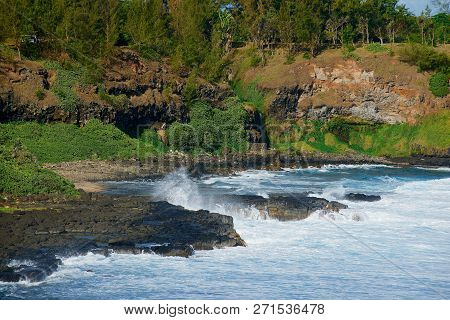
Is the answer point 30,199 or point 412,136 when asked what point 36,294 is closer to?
point 30,199

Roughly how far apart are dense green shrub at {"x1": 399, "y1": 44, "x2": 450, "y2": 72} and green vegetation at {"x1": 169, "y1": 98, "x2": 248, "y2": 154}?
16.9 meters

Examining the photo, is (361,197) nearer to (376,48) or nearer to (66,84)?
(66,84)

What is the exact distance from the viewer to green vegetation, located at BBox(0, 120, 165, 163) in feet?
132

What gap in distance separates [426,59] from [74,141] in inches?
1278

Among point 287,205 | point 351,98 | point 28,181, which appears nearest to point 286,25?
point 351,98

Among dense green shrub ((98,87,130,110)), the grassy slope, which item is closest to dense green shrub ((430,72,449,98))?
the grassy slope

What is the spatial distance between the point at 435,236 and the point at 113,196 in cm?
1362

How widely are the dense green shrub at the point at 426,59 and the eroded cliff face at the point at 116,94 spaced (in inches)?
683

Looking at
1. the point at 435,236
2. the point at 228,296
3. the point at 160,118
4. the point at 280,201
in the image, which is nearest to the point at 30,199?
the point at 280,201

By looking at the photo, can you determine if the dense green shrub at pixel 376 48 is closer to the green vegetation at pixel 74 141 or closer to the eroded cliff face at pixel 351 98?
the eroded cliff face at pixel 351 98

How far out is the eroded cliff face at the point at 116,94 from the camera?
43.6 meters

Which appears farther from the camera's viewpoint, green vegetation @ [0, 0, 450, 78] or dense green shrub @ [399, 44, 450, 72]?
dense green shrub @ [399, 44, 450, 72]

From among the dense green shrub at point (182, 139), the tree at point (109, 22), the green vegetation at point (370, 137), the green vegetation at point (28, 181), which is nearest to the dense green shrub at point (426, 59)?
the green vegetation at point (370, 137)

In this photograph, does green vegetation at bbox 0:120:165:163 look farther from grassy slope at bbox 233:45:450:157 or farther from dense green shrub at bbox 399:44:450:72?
dense green shrub at bbox 399:44:450:72
